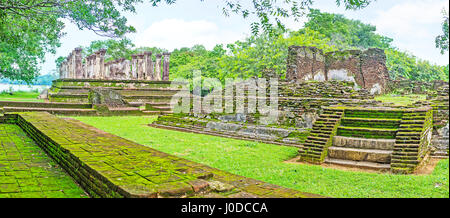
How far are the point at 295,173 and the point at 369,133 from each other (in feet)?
7.31

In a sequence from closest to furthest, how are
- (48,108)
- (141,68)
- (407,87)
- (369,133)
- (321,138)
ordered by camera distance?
(369,133) < (321,138) < (48,108) < (407,87) < (141,68)

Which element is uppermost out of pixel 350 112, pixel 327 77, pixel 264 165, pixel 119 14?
pixel 119 14

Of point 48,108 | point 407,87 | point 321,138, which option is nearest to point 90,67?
point 48,108

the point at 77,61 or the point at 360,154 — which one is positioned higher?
the point at 77,61

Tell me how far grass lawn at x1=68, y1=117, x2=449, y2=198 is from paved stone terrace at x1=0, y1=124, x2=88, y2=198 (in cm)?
241

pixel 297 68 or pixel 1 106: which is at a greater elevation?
pixel 297 68

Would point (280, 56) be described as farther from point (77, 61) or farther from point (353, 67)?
point (77, 61)

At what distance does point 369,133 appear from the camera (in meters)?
6.75

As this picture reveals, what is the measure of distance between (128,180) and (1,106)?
11.8 metres

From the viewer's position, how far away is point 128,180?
2879mm
